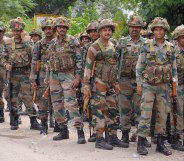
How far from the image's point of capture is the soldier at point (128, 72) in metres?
8.00

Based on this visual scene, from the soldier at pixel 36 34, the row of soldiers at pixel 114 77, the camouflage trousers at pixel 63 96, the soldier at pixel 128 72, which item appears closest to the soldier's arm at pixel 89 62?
the row of soldiers at pixel 114 77

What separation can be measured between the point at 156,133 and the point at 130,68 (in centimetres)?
127

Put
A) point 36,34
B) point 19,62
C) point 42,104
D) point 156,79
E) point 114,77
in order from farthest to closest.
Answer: point 36,34, point 19,62, point 42,104, point 114,77, point 156,79

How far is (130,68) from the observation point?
26.2 ft

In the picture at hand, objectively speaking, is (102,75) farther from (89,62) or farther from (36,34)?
(36,34)

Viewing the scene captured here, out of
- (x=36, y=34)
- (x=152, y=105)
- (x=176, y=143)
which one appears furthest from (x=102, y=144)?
(x=36, y=34)

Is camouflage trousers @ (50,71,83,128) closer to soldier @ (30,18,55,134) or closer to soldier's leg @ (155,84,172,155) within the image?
soldier @ (30,18,55,134)

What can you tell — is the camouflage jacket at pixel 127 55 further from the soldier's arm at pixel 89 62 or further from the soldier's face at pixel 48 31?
the soldier's face at pixel 48 31

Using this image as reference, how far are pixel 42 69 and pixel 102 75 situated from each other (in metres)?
1.90

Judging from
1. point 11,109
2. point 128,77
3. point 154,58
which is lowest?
point 11,109

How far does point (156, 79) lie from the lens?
7203mm

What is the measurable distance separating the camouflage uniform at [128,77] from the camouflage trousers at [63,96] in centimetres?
81

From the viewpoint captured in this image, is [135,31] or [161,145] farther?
[135,31]

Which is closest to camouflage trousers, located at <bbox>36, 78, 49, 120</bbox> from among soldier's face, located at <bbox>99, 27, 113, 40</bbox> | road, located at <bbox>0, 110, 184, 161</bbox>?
road, located at <bbox>0, 110, 184, 161</bbox>
